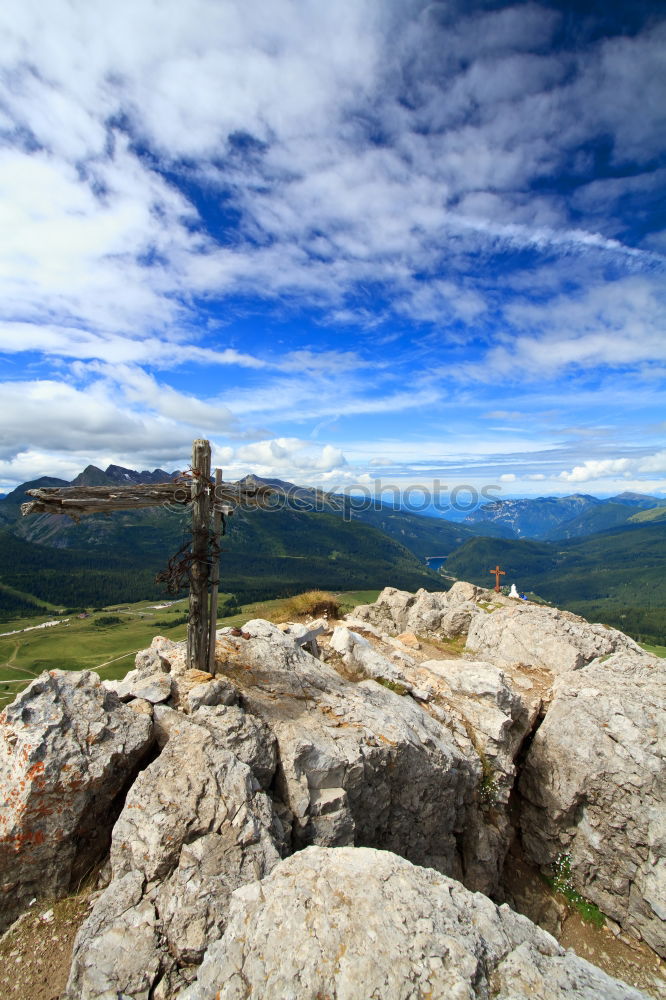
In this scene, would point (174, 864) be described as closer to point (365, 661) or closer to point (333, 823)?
point (333, 823)

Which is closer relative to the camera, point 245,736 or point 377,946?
point 377,946

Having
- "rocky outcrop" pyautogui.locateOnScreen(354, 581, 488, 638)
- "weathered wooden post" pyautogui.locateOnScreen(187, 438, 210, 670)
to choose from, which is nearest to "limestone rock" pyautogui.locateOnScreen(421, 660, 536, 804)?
"weathered wooden post" pyautogui.locateOnScreen(187, 438, 210, 670)

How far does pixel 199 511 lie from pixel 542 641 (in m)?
23.9

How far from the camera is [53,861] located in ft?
29.9

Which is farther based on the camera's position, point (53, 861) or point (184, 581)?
point (184, 581)

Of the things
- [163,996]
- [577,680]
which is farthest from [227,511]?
[577,680]

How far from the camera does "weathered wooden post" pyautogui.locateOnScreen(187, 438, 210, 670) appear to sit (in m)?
13.6

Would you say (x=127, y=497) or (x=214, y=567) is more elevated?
(x=127, y=497)

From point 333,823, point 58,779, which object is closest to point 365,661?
point 333,823

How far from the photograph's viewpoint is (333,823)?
36.7ft

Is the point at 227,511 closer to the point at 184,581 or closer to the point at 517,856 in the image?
the point at 184,581

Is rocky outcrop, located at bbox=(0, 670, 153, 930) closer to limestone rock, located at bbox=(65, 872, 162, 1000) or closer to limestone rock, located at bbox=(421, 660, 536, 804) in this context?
limestone rock, located at bbox=(65, 872, 162, 1000)

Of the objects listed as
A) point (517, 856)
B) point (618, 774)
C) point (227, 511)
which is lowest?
point (517, 856)

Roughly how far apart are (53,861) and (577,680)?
21.3m
